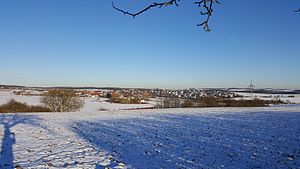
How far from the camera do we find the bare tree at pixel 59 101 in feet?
164

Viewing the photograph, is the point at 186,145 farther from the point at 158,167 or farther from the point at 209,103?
the point at 209,103

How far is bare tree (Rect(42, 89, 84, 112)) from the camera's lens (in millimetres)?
49875

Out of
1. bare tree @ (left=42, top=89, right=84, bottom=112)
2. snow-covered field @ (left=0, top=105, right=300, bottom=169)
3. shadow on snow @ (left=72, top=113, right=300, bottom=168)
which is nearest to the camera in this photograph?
snow-covered field @ (left=0, top=105, right=300, bottom=169)

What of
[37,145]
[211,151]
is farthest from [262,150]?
[37,145]

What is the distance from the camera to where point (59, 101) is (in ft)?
164

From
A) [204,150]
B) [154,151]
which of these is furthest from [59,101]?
[204,150]

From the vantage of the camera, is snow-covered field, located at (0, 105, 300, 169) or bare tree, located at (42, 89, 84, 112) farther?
bare tree, located at (42, 89, 84, 112)

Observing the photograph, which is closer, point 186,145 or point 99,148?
point 99,148

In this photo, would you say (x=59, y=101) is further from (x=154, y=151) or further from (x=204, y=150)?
(x=204, y=150)

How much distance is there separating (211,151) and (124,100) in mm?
80184

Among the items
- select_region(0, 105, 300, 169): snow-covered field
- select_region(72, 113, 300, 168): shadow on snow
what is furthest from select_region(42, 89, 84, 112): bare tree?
select_region(72, 113, 300, 168): shadow on snow

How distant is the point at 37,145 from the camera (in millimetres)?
12031

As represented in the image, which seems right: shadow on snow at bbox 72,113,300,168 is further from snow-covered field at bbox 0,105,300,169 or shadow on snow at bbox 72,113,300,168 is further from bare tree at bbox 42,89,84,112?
bare tree at bbox 42,89,84,112

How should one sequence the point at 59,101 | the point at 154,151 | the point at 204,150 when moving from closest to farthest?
the point at 154,151
the point at 204,150
the point at 59,101
